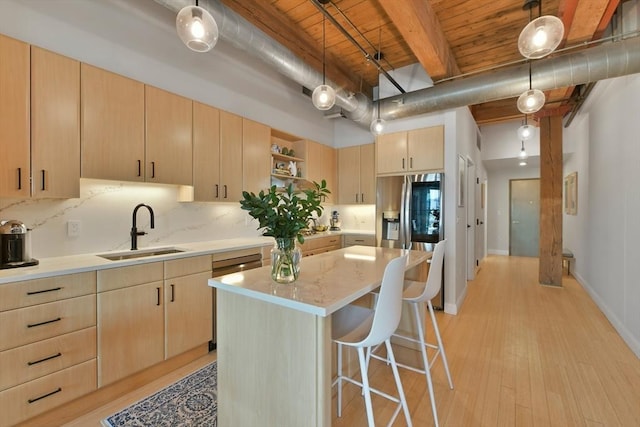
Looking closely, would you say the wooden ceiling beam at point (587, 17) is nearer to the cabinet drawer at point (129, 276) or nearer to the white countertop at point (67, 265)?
the white countertop at point (67, 265)

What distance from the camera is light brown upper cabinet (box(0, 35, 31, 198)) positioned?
A: 5.57ft

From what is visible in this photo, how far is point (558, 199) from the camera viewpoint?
4.72 meters

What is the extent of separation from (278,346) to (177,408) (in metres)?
1.18

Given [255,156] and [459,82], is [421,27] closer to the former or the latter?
[459,82]

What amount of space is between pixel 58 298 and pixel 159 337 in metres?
0.75

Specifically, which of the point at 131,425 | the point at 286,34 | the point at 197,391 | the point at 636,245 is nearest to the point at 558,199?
the point at 636,245

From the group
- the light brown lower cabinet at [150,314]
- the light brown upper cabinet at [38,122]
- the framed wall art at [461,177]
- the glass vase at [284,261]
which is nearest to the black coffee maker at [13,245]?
the light brown upper cabinet at [38,122]

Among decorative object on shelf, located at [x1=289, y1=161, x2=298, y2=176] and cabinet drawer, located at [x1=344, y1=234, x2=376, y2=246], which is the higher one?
decorative object on shelf, located at [x1=289, y1=161, x2=298, y2=176]

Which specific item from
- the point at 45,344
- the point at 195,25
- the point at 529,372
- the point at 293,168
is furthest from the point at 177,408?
the point at 293,168

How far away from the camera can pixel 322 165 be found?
4.57 metres

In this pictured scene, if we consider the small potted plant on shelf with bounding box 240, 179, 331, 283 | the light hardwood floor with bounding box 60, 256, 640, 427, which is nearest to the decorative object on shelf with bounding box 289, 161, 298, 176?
the light hardwood floor with bounding box 60, 256, 640, 427

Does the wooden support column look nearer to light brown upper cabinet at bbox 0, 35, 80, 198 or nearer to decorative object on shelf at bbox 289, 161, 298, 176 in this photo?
decorative object on shelf at bbox 289, 161, 298, 176

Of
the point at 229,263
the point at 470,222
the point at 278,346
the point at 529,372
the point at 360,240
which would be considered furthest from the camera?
the point at 470,222

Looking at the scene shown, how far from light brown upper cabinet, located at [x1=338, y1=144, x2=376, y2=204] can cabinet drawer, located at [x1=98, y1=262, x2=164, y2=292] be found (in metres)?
3.20
